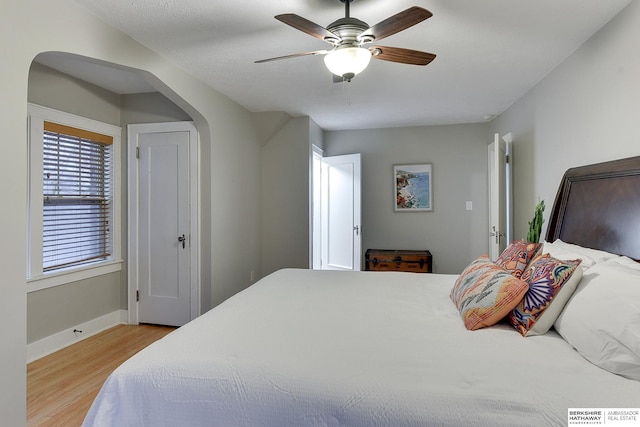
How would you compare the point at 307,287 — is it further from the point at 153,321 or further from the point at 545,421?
the point at 153,321

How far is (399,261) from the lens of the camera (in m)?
4.66

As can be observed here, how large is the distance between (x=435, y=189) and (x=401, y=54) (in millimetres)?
3281

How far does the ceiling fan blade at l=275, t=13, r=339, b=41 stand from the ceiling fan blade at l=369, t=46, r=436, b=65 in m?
0.25

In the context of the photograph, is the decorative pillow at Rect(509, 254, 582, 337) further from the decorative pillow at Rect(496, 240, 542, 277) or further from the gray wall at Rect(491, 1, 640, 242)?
the gray wall at Rect(491, 1, 640, 242)

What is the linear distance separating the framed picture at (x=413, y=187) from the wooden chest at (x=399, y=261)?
673 mm

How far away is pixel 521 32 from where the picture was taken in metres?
2.22

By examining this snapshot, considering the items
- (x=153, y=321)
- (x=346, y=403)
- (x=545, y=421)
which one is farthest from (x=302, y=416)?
(x=153, y=321)

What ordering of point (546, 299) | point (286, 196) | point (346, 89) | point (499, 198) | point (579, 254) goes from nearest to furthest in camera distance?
point (546, 299) → point (579, 254) → point (346, 89) → point (499, 198) → point (286, 196)

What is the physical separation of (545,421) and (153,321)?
3653 mm

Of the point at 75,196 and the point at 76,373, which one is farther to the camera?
the point at 75,196

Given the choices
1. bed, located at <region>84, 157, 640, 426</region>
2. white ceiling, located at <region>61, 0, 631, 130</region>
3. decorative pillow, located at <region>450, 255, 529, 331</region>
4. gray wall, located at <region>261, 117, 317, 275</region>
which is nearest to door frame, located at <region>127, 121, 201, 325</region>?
white ceiling, located at <region>61, 0, 631, 130</region>

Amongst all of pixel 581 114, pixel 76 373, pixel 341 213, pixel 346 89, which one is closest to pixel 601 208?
pixel 581 114

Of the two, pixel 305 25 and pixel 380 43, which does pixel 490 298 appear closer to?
pixel 305 25

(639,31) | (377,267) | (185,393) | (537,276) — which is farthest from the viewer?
(377,267)
